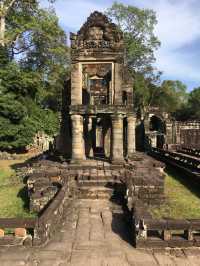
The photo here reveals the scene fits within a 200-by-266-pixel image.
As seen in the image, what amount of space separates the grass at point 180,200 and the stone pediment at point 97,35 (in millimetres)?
7727

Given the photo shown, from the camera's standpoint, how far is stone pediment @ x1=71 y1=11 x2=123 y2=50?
15.4m

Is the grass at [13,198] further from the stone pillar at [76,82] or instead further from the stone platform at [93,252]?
the stone pillar at [76,82]

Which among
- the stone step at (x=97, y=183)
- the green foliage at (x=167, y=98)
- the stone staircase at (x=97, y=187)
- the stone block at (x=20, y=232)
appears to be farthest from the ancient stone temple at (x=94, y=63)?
the green foliage at (x=167, y=98)

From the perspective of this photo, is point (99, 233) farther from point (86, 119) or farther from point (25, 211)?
point (86, 119)

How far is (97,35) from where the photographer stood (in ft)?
51.5

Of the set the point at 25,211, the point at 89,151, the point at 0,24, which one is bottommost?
the point at 25,211

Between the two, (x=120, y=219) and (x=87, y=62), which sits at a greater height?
(x=87, y=62)

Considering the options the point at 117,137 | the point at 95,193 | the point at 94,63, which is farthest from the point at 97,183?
the point at 94,63

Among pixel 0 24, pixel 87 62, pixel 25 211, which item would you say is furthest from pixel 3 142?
pixel 25 211

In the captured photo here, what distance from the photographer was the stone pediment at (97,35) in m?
15.4

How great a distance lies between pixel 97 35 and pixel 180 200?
9477 millimetres

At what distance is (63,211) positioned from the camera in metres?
8.84

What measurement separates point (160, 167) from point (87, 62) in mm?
6821

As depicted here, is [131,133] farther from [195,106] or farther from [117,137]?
[195,106]
